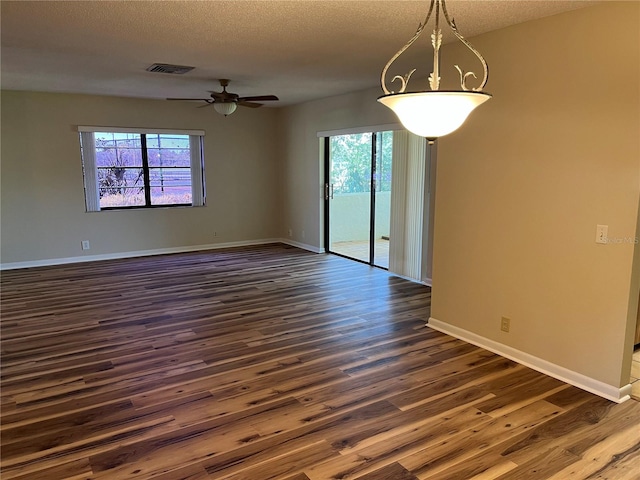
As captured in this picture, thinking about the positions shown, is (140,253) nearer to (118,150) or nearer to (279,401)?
(118,150)

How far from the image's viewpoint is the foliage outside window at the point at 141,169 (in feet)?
23.0

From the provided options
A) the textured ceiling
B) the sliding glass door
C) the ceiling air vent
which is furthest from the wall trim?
the ceiling air vent

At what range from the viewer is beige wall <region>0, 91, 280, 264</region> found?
6457 mm

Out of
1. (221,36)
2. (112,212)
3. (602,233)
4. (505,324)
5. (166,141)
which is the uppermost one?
(221,36)

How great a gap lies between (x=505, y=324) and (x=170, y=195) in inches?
230

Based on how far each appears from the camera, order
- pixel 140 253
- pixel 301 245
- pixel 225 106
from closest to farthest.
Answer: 1. pixel 225 106
2. pixel 140 253
3. pixel 301 245

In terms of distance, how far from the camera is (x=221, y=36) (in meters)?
3.51

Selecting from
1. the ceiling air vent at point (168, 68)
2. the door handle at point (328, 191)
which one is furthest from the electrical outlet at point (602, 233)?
the door handle at point (328, 191)

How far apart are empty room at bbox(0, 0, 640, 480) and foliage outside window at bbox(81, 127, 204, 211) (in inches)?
47.7

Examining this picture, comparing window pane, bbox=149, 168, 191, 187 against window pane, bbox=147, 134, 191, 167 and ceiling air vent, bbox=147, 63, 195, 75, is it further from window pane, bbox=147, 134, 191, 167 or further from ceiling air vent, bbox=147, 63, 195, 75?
ceiling air vent, bbox=147, 63, 195, 75

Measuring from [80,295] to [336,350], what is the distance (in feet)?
10.7

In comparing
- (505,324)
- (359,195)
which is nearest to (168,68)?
(359,195)

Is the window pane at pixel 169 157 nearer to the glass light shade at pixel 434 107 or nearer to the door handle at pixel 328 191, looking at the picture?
the door handle at pixel 328 191

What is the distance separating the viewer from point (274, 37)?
11.6 feet
